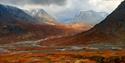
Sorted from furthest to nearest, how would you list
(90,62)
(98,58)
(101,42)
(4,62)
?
(101,42), (4,62), (98,58), (90,62)

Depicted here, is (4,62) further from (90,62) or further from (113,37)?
(113,37)

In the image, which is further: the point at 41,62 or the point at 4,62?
the point at 4,62

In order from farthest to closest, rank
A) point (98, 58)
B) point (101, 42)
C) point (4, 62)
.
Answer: point (101, 42) → point (4, 62) → point (98, 58)

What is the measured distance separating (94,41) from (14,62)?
386 ft

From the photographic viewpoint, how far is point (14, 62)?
285 ft

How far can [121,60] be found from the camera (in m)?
76.7

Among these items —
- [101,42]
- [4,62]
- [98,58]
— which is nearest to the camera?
[98,58]

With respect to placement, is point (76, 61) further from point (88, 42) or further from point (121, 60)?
point (88, 42)

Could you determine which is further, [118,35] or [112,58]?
[118,35]

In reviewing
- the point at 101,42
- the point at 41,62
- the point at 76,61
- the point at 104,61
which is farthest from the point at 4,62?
the point at 101,42

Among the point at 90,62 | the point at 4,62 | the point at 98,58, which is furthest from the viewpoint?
the point at 4,62

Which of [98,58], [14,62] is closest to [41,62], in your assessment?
[14,62]

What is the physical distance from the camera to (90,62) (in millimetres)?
76688

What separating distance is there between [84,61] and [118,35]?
12107 cm
